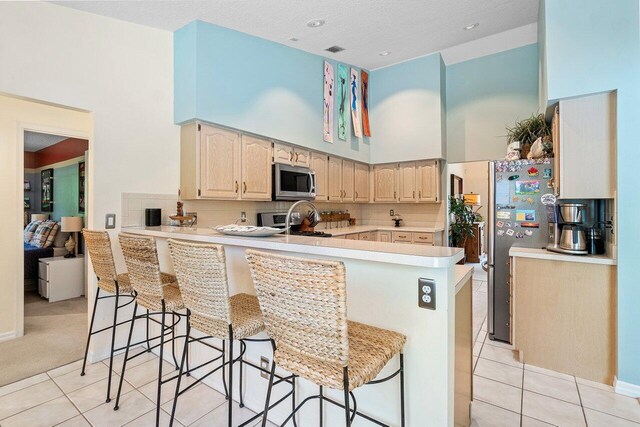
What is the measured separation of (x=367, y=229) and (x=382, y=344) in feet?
12.6

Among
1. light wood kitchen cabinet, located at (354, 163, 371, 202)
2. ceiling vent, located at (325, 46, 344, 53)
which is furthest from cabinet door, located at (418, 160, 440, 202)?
ceiling vent, located at (325, 46, 344, 53)

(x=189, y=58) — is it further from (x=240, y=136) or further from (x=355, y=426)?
(x=355, y=426)

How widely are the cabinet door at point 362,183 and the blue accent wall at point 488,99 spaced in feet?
4.49

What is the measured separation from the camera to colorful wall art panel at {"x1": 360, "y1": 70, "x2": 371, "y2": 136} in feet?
17.2

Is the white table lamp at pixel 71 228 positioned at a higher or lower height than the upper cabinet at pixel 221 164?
lower

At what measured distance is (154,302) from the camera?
2004mm

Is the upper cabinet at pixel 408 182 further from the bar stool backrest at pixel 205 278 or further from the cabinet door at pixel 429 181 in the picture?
the bar stool backrest at pixel 205 278

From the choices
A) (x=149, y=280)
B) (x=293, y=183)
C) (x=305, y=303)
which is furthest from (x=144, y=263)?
(x=293, y=183)

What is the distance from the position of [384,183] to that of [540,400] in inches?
148

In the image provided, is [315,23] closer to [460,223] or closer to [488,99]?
[488,99]

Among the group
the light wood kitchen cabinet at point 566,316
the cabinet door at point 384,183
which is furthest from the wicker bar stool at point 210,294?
the cabinet door at point 384,183

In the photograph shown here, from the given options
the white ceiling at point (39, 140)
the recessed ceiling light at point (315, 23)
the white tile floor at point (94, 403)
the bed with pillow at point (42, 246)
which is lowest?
the white tile floor at point (94, 403)

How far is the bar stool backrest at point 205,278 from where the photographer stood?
4.89ft

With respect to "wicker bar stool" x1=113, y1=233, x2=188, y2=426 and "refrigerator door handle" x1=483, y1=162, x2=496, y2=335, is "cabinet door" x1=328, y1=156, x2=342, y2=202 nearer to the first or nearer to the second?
"refrigerator door handle" x1=483, y1=162, x2=496, y2=335
